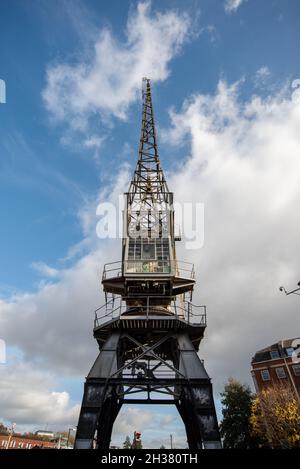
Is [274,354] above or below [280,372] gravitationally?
above

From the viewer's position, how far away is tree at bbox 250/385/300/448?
28172mm

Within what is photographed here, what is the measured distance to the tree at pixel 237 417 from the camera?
35.4 meters

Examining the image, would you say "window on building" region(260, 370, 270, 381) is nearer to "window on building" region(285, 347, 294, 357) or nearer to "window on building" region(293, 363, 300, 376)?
"window on building" region(293, 363, 300, 376)

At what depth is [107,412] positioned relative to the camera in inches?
680

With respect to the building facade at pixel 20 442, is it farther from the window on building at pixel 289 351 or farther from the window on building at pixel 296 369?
the window on building at pixel 289 351

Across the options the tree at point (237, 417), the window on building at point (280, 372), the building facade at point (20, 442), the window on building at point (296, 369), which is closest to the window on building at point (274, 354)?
the window on building at point (280, 372)

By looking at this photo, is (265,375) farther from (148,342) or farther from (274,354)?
(148,342)

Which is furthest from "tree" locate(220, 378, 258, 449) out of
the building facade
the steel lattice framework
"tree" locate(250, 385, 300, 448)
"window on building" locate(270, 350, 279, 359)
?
the building facade

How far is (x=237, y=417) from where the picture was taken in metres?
37.3

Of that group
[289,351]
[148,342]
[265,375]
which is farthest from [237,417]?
[148,342]

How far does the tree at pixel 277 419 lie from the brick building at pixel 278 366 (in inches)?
245

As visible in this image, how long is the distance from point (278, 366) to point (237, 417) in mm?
8944

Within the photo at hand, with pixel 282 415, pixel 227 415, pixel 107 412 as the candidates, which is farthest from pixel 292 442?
pixel 107 412
